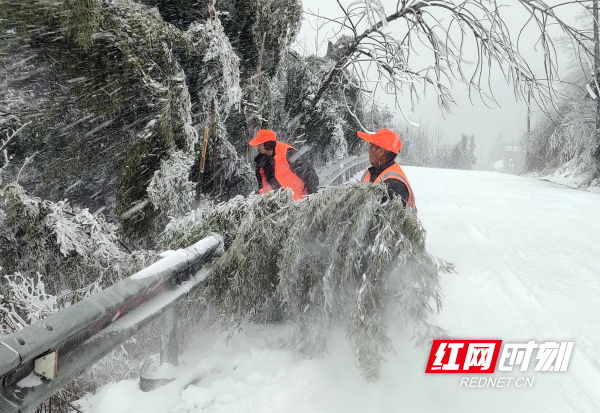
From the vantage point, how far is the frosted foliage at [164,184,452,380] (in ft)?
7.15

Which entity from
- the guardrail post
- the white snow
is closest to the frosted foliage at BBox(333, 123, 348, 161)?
the guardrail post

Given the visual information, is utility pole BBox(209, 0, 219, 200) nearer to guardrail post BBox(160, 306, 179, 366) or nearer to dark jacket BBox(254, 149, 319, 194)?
dark jacket BBox(254, 149, 319, 194)

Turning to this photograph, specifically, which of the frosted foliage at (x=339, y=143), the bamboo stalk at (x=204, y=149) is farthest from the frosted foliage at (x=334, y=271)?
the frosted foliage at (x=339, y=143)

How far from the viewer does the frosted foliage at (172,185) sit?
4902 millimetres

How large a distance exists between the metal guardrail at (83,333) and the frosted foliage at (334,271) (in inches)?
15.1

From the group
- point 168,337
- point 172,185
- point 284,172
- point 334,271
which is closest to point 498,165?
point 284,172

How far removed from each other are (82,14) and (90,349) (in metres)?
3.99

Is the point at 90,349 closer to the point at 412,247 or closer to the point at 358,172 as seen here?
the point at 412,247

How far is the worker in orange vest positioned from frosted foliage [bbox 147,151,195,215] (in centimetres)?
98

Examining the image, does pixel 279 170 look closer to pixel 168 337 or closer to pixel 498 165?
pixel 168 337

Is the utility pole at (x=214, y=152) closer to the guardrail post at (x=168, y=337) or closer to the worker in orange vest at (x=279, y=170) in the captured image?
the worker in orange vest at (x=279, y=170)

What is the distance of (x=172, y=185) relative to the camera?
5008 millimetres

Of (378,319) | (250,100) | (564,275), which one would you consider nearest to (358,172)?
(250,100)

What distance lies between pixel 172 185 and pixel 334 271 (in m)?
3.35
